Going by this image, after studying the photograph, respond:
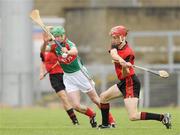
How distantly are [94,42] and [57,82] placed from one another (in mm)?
17887

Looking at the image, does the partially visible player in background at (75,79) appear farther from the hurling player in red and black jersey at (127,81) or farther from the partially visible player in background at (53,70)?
the hurling player in red and black jersey at (127,81)

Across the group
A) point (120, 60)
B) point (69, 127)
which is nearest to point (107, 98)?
point (120, 60)

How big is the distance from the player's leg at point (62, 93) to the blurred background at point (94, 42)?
1244 cm

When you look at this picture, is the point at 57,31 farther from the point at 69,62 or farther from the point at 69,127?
the point at 69,127

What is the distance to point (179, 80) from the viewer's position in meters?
35.1

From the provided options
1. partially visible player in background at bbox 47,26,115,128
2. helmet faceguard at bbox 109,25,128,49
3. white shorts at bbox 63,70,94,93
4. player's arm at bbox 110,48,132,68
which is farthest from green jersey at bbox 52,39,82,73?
player's arm at bbox 110,48,132,68

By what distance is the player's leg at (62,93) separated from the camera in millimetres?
21500

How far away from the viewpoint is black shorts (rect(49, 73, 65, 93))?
72.6 ft

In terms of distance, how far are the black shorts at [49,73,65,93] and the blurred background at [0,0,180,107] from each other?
12.4 meters

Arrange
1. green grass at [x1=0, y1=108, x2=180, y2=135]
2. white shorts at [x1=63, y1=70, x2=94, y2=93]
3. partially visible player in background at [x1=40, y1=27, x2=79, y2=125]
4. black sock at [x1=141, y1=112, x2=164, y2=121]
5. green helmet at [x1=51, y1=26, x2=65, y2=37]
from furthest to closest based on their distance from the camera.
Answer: partially visible player in background at [x1=40, y1=27, x2=79, y2=125], white shorts at [x1=63, y1=70, x2=94, y2=93], green helmet at [x1=51, y1=26, x2=65, y2=37], green grass at [x1=0, y1=108, x2=180, y2=135], black sock at [x1=141, y1=112, x2=164, y2=121]

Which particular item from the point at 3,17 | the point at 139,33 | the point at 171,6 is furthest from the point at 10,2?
the point at 171,6

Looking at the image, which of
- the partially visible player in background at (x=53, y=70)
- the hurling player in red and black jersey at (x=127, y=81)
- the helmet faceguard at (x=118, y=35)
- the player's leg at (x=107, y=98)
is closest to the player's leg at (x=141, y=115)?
the hurling player in red and black jersey at (x=127, y=81)

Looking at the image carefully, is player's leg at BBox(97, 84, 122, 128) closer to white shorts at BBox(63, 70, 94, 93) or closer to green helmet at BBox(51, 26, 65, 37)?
white shorts at BBox(63, 70, 94, 93)

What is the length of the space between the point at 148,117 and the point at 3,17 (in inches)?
713
